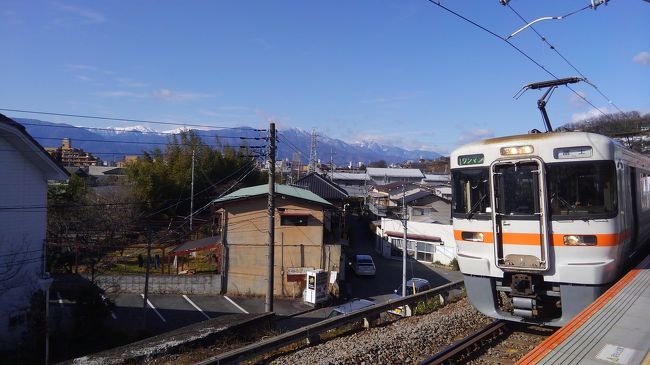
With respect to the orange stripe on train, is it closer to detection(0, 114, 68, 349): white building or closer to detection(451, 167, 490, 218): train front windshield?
detection(451, 167, 490, 218): train front windshield

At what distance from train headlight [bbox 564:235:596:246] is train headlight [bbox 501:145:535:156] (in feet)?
4.18

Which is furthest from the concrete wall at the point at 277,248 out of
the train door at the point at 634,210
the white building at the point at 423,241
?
the train door at the point at 634,210

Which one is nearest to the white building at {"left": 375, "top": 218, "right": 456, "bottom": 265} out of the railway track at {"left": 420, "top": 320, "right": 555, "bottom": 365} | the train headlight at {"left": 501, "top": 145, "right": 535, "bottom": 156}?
the railway track at {"left": 420, "top": 320, "right": 555, "bottom": 365}

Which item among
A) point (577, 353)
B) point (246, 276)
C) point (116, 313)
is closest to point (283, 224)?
point (246, 276)

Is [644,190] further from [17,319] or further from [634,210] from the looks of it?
[17,319]

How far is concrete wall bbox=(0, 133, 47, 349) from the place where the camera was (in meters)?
12.9

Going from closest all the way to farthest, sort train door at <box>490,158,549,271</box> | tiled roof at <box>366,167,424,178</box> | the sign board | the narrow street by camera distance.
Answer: train door at <box>490,158,549,271</box> < the sign board < the narrow street < tiled roof at <box>366,167,424,178</box>

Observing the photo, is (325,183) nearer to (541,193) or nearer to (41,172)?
(41,172)

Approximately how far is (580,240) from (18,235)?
46.7 feet

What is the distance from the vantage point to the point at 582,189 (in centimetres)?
621

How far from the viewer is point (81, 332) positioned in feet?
46.5

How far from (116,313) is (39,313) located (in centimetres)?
589

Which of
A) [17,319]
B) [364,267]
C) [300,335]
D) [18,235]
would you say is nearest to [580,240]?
[300,335]

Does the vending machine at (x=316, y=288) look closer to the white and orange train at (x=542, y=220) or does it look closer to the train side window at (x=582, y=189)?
the white and orange train at (x=542, y=220)
